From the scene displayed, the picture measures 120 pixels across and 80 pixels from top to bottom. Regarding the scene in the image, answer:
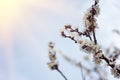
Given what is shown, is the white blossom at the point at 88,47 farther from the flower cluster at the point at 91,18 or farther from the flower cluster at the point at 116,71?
the flower cluster at the point at 116,71

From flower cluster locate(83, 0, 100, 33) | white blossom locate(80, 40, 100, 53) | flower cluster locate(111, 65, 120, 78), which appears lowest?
flower cluster locate(111, 65, 120, 78)

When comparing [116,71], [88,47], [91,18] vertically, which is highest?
[91,18]

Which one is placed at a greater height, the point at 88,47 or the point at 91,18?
the point at 91,18

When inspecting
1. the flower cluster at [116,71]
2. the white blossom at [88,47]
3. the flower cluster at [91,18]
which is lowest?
the flower cluster at [116,71]

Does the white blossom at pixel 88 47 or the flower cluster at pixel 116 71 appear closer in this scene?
the white blossom at pixel 88 47

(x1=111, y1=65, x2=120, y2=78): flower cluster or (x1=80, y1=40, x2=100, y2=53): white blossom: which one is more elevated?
(x1=80, y1=40, x2=100, y2=53): white blossom

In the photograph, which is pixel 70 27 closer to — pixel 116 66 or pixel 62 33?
pixel 62 33

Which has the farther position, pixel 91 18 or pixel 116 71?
pixel 116 71

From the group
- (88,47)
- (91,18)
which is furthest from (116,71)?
(91,18)

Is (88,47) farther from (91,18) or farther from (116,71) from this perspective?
(116,71)

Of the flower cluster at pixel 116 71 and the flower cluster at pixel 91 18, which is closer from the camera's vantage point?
the flower cluster at pixel 91 18

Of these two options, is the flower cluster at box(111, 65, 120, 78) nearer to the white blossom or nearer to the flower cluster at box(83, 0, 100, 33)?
the white blossom

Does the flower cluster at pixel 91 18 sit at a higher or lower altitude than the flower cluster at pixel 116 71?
higher
